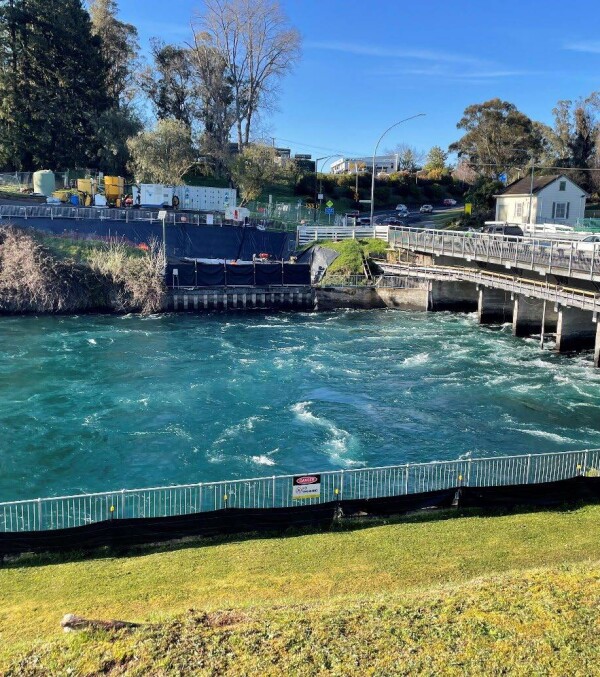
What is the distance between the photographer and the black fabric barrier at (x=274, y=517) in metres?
16.7

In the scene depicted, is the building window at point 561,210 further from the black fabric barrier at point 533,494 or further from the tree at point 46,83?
the black fabric barrier at point 533,494

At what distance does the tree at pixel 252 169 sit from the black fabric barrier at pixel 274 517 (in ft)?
203

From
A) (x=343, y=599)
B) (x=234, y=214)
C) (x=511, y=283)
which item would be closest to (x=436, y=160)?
(x=234, y=214)

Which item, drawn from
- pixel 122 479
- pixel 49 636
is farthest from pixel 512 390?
pixel 49 636

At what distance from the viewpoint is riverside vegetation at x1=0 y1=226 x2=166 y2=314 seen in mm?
53375

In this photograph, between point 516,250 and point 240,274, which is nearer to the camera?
point 516,250

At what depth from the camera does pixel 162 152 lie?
74688 mm

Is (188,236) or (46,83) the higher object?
(46,83)

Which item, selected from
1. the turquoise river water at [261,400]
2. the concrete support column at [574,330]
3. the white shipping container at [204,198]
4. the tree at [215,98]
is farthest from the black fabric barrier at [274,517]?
the tree at [215,98]

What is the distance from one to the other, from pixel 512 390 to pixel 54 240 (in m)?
41.9

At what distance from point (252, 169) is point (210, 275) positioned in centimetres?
2375

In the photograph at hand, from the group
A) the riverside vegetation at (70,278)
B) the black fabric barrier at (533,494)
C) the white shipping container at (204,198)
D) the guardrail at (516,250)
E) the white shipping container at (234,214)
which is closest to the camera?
the black fabric barrier at (533,494)

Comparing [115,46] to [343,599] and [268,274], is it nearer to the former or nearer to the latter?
[268,274]

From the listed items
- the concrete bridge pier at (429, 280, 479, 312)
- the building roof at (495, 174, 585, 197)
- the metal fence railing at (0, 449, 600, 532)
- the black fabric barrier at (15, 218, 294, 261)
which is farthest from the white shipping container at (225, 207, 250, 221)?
the metal fence railing at (0, 449, 600, 532)
